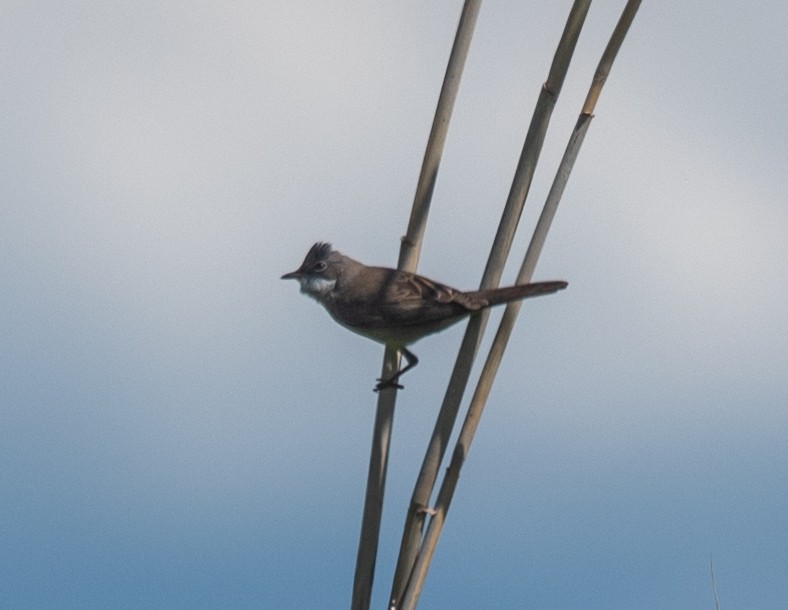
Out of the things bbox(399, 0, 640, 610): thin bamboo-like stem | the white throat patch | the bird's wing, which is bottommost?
bbox(399, 0, 640, 610): thin bamboo-like stem

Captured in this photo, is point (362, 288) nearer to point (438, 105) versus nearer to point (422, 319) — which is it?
point (422, 319)

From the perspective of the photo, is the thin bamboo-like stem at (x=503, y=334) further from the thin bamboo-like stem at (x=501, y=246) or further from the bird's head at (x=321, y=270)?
the bird's head at (x=321, y=270)

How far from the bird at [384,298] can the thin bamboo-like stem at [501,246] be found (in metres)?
0.43

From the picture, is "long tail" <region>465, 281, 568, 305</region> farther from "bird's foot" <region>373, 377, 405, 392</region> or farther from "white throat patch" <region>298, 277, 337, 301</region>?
"white throat patch" <region>298, 277, 337, 301</region>

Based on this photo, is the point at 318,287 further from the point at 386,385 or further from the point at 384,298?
the point at 386,385

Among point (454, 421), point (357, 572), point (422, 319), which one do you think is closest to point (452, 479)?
point (454, 421)

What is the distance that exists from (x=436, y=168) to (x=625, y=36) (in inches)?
31.5

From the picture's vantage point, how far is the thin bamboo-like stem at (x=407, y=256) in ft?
11.1

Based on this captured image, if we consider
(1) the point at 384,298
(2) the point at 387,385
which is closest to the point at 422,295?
(1) the point at 384,298

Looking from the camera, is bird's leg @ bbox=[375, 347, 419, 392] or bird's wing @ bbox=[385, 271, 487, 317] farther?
bird's wing @ bbox=[385, 271, 487, 317]

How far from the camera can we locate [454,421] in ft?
10.6

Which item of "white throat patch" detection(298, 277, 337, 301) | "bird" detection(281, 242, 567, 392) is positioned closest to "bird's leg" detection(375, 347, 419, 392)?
"bird" detection(281, 242, 567, 392)

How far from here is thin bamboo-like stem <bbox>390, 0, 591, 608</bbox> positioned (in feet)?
10.5

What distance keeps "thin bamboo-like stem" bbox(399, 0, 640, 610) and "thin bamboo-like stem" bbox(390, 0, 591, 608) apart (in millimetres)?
51
